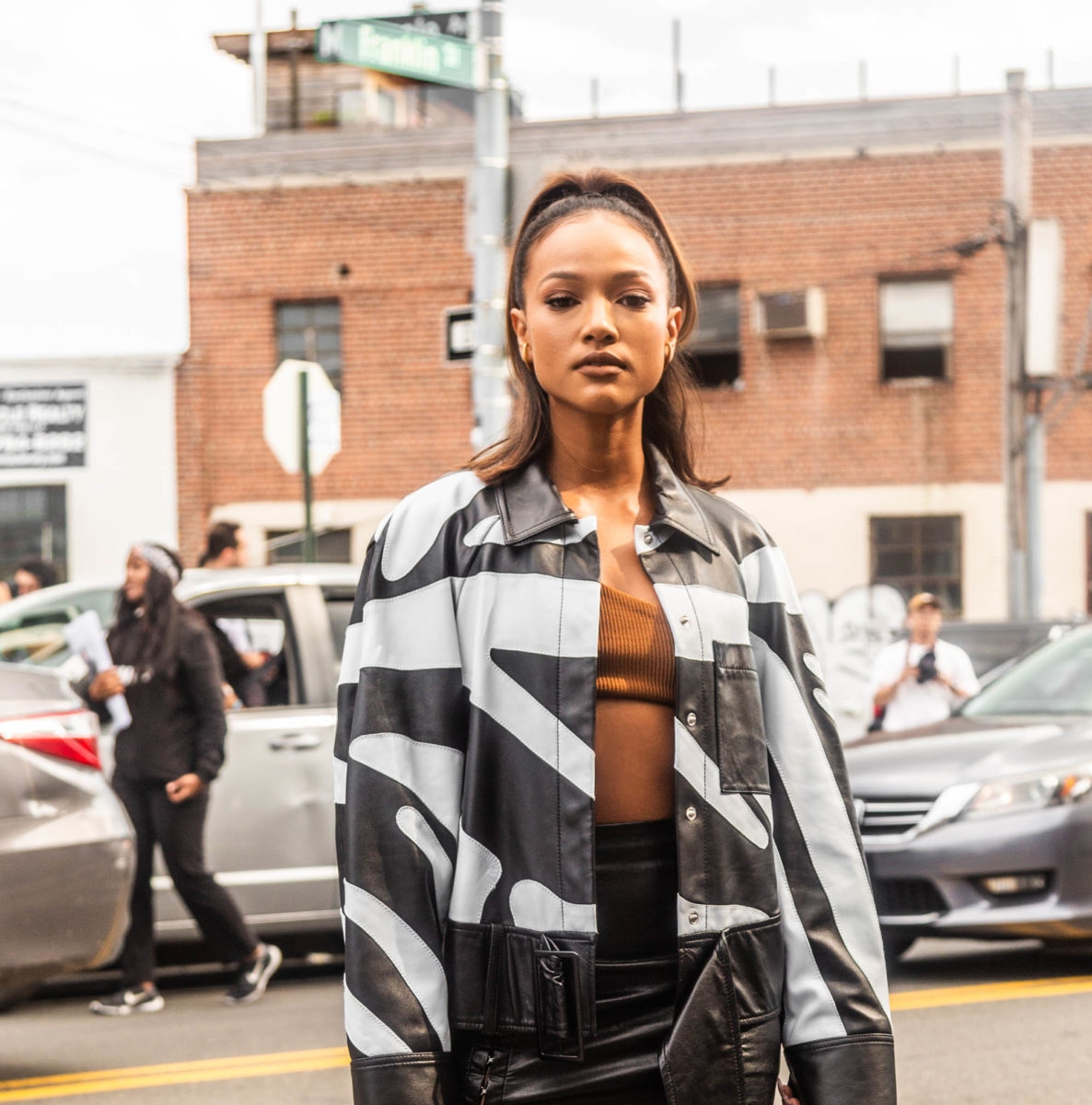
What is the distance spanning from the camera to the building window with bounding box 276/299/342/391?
22.4 metres

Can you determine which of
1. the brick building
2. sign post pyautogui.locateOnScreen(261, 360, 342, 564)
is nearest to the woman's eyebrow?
sign post pyautogui.locateOnScreen(261, 360, 342, 564)

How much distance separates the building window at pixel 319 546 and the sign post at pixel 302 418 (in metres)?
10.4

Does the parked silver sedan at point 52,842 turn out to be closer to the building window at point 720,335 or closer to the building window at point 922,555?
the building window at point 720,335

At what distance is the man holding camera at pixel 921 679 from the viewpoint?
37.1 feet

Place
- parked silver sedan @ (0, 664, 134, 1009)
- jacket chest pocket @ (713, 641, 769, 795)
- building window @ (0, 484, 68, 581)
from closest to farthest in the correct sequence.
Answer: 1. jacket chest pocket @ (713, 641, 769, 795)
2. parked silver sedan @ (0, 664, 134, 1009)
3. building window @ (0, 484, 68, 581)

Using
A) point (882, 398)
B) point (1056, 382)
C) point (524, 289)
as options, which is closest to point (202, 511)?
point (882, 398)

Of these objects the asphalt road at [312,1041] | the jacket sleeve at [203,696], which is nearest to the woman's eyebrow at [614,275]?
the asphalt road at [312,1041]

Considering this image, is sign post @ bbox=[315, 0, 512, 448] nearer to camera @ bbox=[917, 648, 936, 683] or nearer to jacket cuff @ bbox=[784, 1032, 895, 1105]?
camera @ bbox=[917, 648, 936, 683]

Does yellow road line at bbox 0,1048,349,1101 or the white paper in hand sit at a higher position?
the white paper in hand

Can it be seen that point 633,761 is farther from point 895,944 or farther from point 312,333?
point 312,333

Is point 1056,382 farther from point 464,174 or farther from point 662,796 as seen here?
point 662,796

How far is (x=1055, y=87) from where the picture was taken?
2150cm

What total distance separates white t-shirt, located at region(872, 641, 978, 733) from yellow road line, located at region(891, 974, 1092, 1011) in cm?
390

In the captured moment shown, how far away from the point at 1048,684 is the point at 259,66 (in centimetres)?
1973
